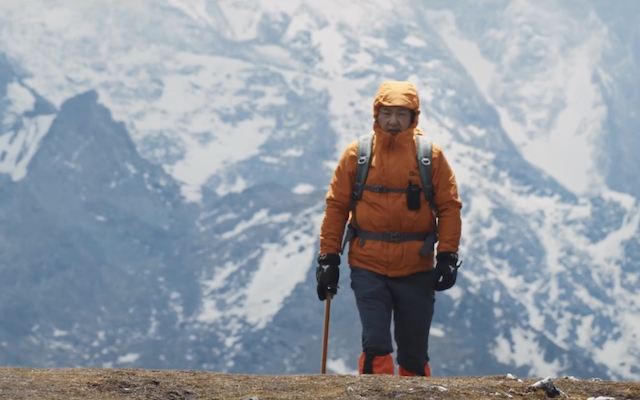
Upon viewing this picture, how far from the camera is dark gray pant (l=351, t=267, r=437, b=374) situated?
1620 centimetres

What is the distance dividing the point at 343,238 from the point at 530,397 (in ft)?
10.8

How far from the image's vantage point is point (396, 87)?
16469mm

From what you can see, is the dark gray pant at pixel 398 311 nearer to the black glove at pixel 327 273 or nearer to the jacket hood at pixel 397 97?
the black glove at pixel 327 273

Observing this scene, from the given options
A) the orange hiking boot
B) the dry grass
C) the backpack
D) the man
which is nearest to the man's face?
the man

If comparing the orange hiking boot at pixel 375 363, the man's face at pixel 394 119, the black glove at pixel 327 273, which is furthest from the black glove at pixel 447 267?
the man's face at pixel 394 119

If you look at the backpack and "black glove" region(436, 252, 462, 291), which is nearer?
"black glove" region(436, 252, 462, 291)

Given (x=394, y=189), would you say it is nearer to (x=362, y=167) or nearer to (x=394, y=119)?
(x=362, y=167)

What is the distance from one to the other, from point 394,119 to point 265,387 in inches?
139

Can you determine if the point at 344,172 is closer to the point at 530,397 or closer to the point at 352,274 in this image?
the point at 352,274

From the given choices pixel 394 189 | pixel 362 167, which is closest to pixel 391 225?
pixel 394 189

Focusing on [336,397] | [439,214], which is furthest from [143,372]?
[439,214]

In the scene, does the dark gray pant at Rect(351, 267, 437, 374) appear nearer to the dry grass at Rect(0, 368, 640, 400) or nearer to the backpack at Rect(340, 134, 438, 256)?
the backpack at Rect(340, 134, 438, 256)

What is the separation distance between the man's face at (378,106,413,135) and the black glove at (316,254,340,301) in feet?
5.02

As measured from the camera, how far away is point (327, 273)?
16.5 metres
